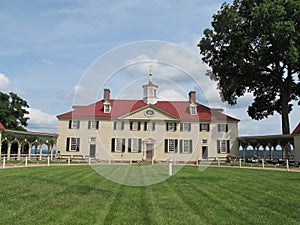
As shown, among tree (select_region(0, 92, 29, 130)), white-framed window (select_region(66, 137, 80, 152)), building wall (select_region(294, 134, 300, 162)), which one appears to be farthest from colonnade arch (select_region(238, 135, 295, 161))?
tree (select_region(0, 92, 29, 130))

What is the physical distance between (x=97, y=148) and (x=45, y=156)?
272 inches

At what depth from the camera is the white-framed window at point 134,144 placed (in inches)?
1588

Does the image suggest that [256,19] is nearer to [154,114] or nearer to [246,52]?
[246,52]

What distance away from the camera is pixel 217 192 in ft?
34.7

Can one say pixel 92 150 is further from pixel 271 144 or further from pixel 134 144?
pixel 271 144

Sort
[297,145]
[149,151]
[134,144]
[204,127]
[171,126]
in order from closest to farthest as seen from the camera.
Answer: [297,145] → [149,151] → [171,126] → [204,127] → [134,144]

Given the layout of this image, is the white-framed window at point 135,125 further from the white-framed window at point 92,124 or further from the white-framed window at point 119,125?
the white-framed window at point 92,124

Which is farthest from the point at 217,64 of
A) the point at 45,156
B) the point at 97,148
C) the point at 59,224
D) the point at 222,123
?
the point at 59,224

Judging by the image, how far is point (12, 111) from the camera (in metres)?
44.9

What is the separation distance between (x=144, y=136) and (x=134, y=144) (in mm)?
2378

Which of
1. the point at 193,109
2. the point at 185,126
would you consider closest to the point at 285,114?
the point at 193,109

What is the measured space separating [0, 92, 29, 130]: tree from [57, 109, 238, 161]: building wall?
9.02 meters

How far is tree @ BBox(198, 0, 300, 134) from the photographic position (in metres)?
28.5

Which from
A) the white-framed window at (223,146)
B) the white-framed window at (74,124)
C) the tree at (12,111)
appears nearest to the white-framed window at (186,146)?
the white-framed window at (223,146)
